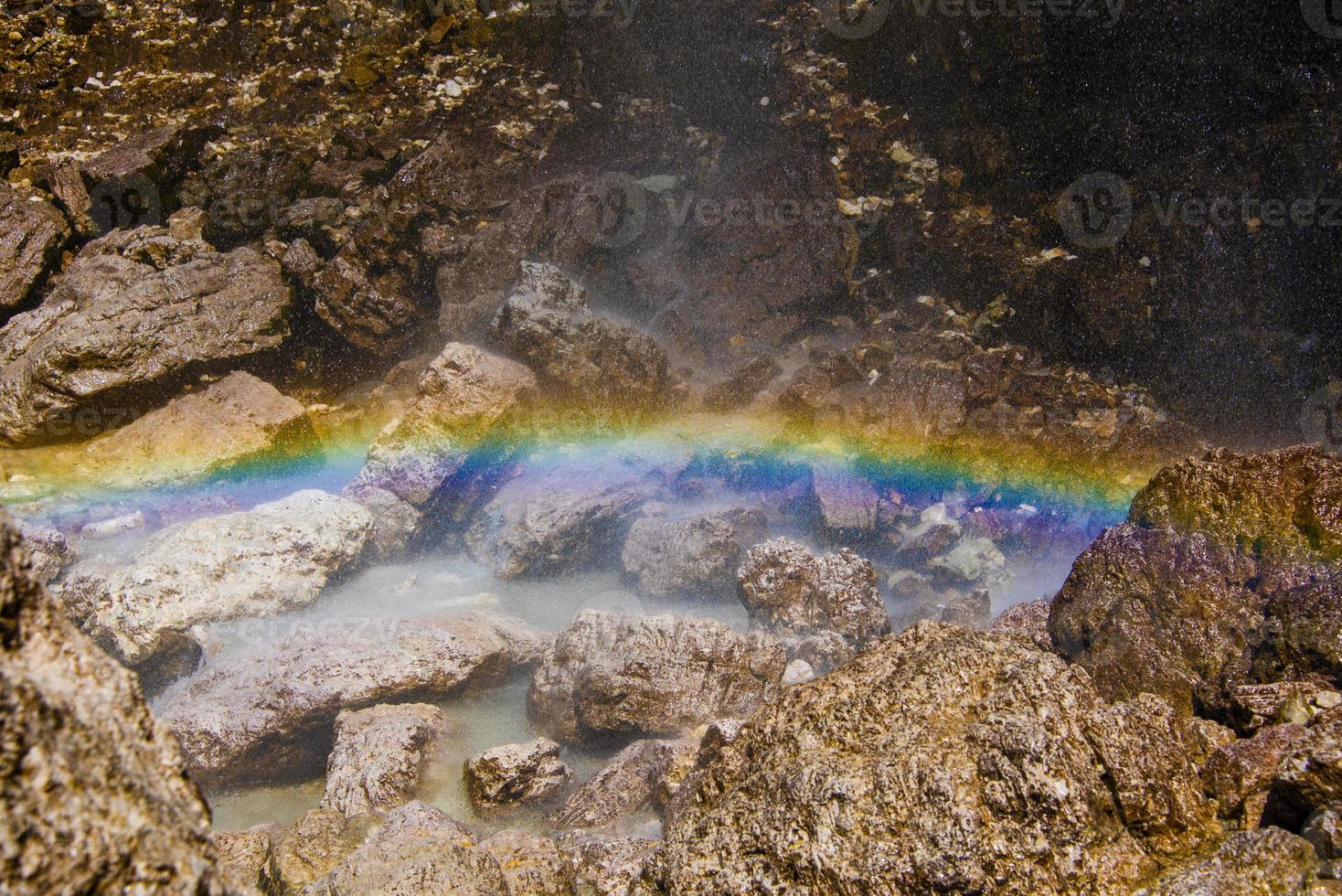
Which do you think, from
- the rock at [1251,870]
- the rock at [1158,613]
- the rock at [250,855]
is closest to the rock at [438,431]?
the rock at [250,855]

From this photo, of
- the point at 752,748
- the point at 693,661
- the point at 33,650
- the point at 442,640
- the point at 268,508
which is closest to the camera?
the point at 33,650

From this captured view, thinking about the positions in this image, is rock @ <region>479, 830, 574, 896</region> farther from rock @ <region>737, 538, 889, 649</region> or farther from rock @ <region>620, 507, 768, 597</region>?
rock @ <region>620, 507, 768, 597</region>

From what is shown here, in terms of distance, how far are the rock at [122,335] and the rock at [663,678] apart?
6030 millimetres

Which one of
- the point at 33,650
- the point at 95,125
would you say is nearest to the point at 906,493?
the point at 33,650

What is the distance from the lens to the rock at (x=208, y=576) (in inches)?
229

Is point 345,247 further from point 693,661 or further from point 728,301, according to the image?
point 693,661

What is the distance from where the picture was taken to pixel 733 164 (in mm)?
11180

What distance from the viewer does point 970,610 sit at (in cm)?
694

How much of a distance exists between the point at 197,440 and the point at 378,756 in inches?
195

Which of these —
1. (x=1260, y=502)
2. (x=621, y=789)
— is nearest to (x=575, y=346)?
(x=621, y=789)

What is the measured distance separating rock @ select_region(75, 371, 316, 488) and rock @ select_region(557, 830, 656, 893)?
6276mm

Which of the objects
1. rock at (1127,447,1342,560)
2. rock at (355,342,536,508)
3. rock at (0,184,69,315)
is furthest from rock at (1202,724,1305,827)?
rock at (0,184,69,315)

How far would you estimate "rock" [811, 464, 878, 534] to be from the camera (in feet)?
26.7

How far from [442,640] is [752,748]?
363 centimetres
